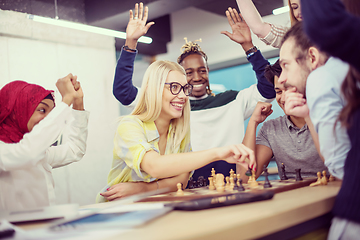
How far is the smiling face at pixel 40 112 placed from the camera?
6.10ft

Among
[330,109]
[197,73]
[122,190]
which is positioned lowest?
[122,190]

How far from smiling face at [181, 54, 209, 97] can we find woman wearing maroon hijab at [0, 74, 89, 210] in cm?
125

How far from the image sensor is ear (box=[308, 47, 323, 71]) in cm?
144

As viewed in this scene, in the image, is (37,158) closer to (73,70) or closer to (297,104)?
(297,104)

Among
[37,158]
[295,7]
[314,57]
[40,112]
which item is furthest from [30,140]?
[295,7]

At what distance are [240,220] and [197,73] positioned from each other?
2.23m

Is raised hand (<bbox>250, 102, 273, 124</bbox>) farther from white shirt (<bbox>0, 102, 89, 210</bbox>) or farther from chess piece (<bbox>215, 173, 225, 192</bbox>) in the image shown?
white shirt (<bbox>0, 102, 89, 210</bbox>)

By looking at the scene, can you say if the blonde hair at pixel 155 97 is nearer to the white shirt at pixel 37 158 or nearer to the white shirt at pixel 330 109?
the white shirt at pixel 37 158

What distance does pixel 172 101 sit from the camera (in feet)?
6.97

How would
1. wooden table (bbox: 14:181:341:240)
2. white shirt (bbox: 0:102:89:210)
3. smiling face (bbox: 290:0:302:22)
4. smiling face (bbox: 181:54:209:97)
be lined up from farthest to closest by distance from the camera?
smiling face (bbox: 181:54:209:97)
smiling face (bbox: 290:0:302:22)
white shirt (bbox: 0:102:89:210)
wooden table (bbox: 14:181:341:240)

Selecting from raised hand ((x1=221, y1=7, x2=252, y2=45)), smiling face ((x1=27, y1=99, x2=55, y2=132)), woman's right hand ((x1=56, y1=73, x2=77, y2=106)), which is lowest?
smiling face ((x1=27, y1=99, x2=55, y2=132))

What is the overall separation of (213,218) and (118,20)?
3.93m

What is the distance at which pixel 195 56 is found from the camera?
3.07 m

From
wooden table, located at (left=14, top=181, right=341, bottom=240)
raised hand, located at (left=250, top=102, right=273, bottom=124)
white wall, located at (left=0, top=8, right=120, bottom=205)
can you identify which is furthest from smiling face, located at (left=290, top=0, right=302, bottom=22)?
white wall, located at (left=0, top=8, right=120, bottom=205)
